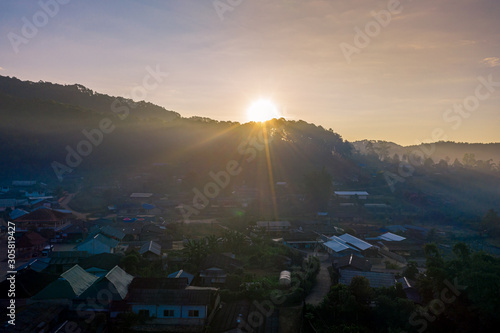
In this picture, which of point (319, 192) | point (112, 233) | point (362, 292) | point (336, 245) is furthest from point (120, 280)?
point (319, 192)

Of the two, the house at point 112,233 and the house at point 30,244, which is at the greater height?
the house at point 112,233

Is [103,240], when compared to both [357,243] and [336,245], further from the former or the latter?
[357,243]

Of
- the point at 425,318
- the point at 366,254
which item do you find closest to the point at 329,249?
the point at 366,254

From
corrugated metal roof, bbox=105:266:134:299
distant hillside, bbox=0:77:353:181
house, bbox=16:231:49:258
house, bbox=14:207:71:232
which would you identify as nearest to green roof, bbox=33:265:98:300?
corrugated metal roof, bbox=105:266:134:299

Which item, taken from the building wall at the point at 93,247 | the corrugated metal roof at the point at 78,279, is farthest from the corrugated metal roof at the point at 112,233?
the corrugated metal roof at the point at 78,279

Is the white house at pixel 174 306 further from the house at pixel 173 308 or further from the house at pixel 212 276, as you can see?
the house at pixel 212 276

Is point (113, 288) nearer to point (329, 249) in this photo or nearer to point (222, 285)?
point (222, 285)

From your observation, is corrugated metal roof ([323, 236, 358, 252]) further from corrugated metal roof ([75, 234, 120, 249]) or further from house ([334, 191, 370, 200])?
house ([334, 191, 370, 200])
